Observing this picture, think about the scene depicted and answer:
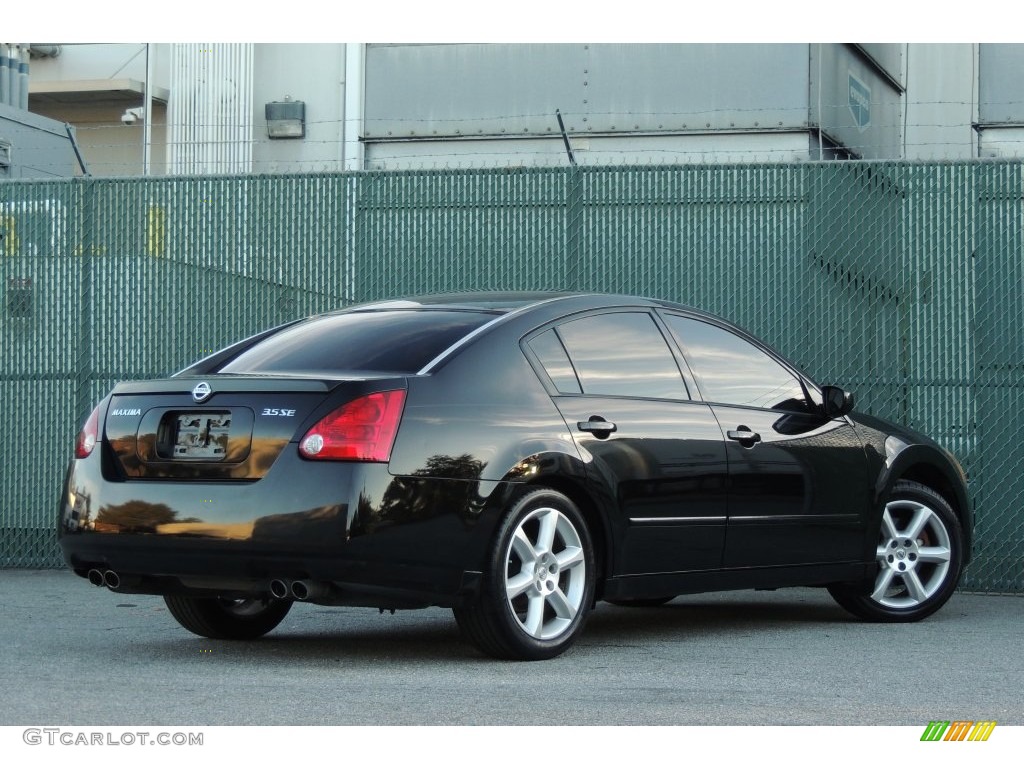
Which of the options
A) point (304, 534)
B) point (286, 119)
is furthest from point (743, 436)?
point (286, 119)

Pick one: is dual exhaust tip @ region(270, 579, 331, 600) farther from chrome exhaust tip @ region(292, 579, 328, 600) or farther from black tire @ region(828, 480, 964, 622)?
black tire @ region(828, 480, 964, 622)

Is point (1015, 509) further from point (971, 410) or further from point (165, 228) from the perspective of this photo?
point (165, 228)

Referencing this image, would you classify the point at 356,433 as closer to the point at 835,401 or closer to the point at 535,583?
the point at 535,583

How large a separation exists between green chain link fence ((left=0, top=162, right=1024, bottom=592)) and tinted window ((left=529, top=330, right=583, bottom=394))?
3.55m

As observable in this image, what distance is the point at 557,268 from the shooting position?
34.9ft

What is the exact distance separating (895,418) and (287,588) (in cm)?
514

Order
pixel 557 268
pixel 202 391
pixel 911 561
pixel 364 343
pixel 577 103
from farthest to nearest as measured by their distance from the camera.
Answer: pixel 577 103, pixel 557 268, pixel 911 561, pixel 364 343, pixel 202 391

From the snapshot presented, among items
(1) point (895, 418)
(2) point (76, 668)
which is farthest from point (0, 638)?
(1) point (895, 418)

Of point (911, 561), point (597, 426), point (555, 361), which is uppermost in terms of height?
point (555, 361)

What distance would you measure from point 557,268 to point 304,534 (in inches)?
188

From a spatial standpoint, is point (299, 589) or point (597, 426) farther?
point (597, 426)

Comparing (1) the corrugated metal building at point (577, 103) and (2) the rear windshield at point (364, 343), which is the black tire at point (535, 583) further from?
(1) the corrugated metal building at point (577, 103)

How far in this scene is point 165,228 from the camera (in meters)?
11.2

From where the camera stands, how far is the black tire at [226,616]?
24.2 feet
